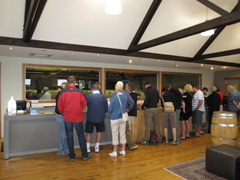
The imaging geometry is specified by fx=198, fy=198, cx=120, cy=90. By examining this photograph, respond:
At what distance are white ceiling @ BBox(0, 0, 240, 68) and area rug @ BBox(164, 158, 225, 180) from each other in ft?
11.3

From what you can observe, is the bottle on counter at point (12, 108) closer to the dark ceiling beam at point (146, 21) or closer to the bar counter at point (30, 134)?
the bar counter at point (30, 134)

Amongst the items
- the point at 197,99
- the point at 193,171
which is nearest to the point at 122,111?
the point at 193,171

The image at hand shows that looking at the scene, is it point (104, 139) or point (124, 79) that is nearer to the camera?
point (104, 139)

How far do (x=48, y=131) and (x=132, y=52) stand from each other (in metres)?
3.10

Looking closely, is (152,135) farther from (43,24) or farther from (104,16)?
(43,24)

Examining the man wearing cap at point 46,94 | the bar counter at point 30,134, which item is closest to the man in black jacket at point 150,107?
the bar counter at point 30,134

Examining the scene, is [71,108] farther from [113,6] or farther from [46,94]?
[46,94]

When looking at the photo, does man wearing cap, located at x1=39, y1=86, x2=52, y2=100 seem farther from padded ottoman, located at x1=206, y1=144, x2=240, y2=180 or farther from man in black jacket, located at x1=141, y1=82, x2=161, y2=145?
padded ottoman, located at x1=206, y1=144, x2=240, y2=180

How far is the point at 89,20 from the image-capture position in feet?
15.2

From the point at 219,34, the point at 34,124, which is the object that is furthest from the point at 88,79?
the point at 219,34

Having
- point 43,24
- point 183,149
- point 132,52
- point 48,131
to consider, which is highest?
point 43,24

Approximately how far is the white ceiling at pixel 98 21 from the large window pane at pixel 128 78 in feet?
6.95

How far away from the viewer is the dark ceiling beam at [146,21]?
4726 millimetres

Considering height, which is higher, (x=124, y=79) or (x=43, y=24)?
(x=43, y=24)
